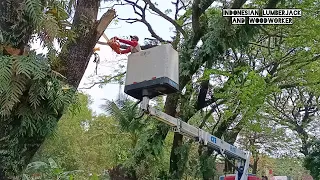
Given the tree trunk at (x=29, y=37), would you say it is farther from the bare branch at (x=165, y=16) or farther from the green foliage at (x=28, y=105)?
the bare branch at (x=165, y=16)

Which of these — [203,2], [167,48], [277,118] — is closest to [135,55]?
[167,48]

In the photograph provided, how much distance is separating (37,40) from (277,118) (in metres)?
10.9

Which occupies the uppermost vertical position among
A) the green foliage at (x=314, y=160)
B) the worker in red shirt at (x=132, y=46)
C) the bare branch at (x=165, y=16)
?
the bare branch at (x=165, y=16)

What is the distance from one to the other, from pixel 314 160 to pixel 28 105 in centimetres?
967

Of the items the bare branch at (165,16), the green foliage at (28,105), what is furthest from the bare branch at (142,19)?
the green foliage at (28,105)

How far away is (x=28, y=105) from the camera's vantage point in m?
2.00

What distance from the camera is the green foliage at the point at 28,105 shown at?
6.05 feet

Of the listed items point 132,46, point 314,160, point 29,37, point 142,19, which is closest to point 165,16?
point 142,19

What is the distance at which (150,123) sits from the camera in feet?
23.3

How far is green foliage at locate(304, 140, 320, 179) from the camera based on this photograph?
32.6 feet

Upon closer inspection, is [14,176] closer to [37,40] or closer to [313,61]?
[37,40]

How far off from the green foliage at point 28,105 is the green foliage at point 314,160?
9.30 metres

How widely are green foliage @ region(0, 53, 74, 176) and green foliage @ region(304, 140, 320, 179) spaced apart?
30.5ft

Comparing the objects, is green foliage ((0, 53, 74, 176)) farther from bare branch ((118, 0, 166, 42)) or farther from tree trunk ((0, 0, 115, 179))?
bare branch ((118, 0, 166, 42))
